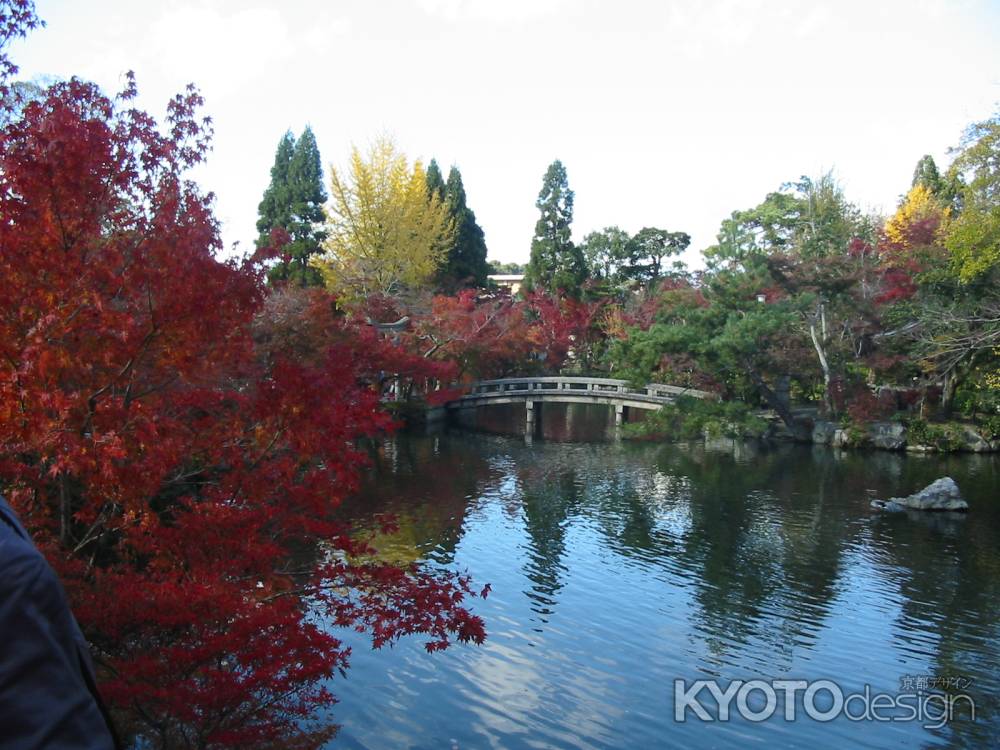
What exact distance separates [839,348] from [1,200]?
23.3m

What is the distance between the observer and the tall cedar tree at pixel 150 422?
14.8 feet

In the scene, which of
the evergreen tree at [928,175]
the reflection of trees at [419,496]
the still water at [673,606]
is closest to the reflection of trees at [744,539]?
the still water at [673,606]

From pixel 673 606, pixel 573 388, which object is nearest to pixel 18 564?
pixel 673 606

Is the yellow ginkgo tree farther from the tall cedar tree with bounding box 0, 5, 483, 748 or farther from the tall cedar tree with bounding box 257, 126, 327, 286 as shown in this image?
the tall cedar tree with bounding box 0, 5, 483, 748

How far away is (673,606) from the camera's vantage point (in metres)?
9.66

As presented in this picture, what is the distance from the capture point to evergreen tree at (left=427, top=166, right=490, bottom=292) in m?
33.8

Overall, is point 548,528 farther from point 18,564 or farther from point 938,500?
point 18,564

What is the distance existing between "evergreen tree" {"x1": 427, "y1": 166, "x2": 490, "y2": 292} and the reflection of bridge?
22.4 feet

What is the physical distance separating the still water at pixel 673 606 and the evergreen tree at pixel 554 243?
17.3 meters

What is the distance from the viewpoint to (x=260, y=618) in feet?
16.3

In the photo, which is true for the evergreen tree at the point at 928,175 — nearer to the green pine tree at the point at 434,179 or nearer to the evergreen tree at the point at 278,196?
the green pine tree at the point at 434,179

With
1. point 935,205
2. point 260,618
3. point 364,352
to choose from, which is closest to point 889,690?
point 260,618

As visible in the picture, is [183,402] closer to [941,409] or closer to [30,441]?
[30,441]

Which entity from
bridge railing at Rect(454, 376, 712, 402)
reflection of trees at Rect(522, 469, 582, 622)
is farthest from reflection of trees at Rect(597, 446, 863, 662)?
bridge railing at Rect(454, 376, 712, 402)
